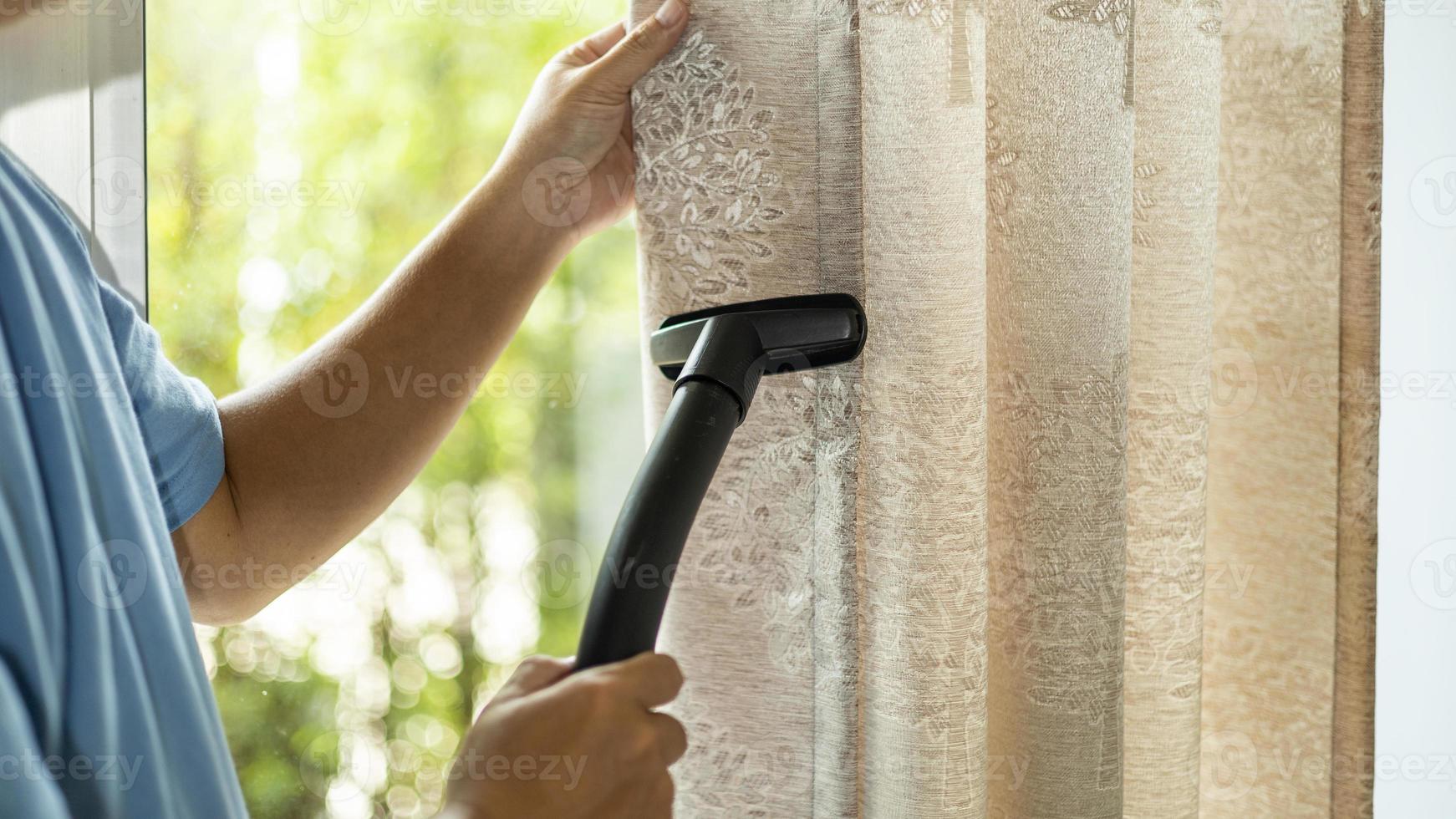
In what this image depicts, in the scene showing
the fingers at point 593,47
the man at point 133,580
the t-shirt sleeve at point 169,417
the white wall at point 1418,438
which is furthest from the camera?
the white wall at point 1418,438

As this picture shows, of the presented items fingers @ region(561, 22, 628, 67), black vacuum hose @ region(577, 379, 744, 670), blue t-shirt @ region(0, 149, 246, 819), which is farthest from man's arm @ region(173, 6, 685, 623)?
black vacuum hose @ region(577, 379, 744, 670)

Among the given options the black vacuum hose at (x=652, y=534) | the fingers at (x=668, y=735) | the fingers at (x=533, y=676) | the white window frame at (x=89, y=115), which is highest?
the white window frame at (x=89, y=115)

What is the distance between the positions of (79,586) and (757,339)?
37 cm

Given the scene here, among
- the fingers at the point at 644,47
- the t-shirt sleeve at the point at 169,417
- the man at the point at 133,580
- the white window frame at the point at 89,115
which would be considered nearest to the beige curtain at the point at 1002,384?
the fingers at the point at 644,47

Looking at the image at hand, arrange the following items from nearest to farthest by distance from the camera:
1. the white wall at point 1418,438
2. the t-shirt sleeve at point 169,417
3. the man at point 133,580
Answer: the man at point 133,580 < the t-shirt sleeve at point 169,417 < the white wall at point 1418,438

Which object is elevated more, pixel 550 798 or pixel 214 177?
pixel 214 177

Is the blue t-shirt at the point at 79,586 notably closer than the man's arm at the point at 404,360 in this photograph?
Yes

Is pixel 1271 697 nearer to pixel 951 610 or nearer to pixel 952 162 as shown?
pixel 951 610

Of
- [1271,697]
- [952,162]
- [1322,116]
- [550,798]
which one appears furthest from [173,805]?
[1322,116]

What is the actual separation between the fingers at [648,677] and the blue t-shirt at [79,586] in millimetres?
236

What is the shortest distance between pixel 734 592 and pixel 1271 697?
442 mm

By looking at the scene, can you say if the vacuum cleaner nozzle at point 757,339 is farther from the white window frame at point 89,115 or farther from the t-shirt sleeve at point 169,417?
the white window frame at point 89,115

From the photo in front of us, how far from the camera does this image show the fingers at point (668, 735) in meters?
0.47

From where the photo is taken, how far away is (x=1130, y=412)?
2.16 ft
